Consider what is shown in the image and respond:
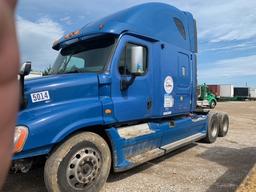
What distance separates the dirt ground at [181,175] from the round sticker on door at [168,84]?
1.48 metres

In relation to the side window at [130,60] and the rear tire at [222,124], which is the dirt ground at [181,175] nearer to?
the side window at [130,60]

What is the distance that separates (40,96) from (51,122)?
43cm

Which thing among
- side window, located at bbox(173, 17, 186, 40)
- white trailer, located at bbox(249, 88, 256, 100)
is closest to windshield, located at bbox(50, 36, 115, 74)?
side window, located at bbox(173, 17, 186, 40)

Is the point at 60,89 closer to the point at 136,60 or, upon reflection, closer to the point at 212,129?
the point at 136,60

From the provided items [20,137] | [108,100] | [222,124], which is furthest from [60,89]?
[222,124]

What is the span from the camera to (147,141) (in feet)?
19.7

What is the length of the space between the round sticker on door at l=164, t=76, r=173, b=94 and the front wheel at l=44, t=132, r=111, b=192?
7.34 ft

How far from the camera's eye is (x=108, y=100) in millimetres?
5219

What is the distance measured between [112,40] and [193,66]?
3.36 metres

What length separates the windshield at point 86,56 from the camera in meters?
5.39

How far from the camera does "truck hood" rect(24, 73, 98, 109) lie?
14.5 ft

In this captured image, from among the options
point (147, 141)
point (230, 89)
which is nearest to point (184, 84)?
point (147, 141)

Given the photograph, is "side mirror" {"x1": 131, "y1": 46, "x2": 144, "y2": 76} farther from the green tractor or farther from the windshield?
the green tractor

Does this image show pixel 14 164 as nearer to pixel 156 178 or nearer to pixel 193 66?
pixel 156 178
